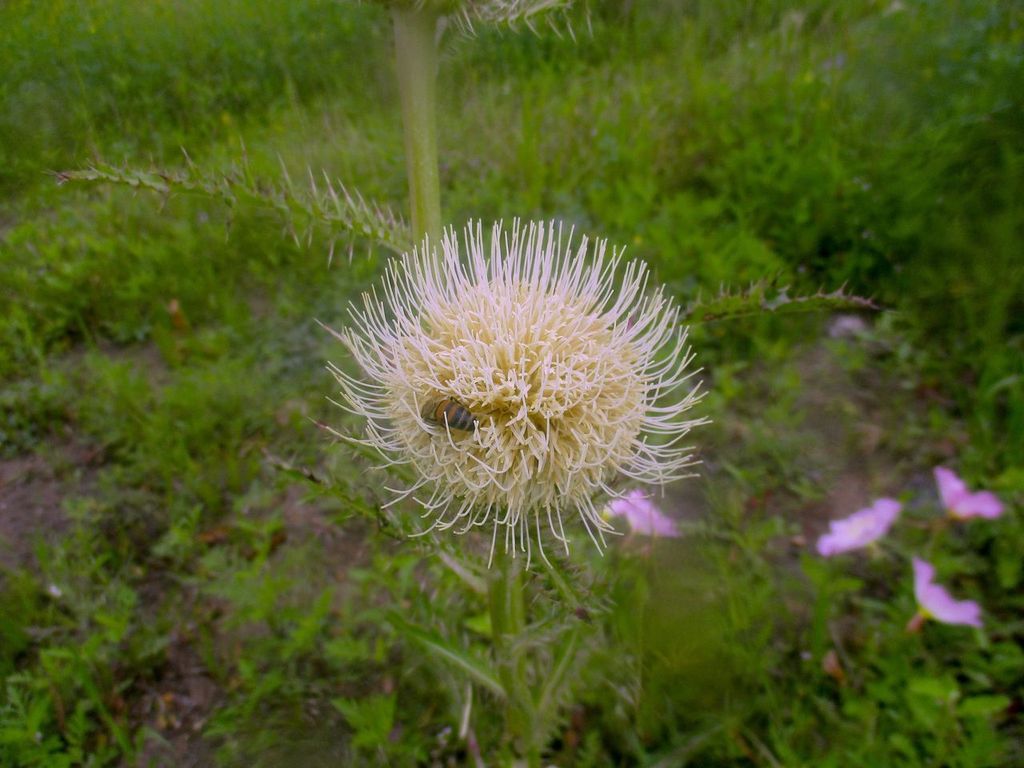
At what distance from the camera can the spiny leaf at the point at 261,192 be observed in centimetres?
124

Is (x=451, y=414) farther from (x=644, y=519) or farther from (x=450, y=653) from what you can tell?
(x=644, y=519)

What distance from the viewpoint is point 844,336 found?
3199mm

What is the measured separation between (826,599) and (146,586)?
2.35 m

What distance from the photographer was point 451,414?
3.97ft

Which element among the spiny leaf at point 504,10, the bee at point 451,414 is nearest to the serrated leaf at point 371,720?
the bee at point 451,414

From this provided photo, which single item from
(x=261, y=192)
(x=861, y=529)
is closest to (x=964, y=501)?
(x=861, y=529)

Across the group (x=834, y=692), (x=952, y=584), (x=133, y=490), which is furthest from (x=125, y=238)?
(x=952, y=584)

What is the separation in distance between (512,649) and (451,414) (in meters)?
0.64

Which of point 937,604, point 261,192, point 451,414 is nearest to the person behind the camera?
point 451,414

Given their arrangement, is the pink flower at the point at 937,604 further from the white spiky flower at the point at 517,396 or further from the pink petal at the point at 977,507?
the white spiky flower at the point at 517,396

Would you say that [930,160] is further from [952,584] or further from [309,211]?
[309,211]

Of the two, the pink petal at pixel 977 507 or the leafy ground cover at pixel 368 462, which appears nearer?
the leafy ground cover at pixel 368 462

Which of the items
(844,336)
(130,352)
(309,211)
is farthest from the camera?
(844,336)

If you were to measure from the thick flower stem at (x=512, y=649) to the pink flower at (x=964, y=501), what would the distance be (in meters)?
1.52
